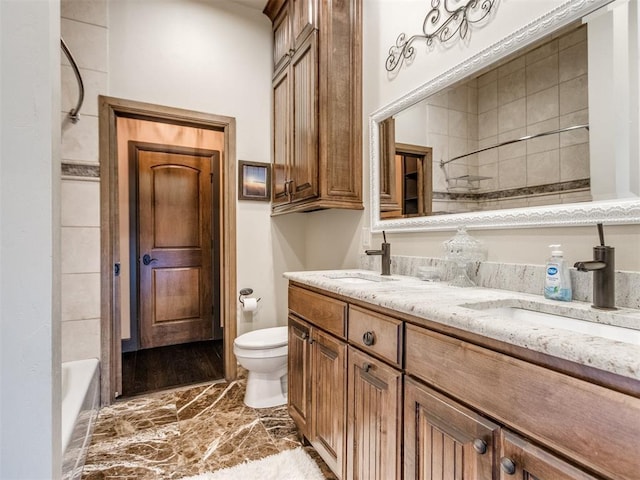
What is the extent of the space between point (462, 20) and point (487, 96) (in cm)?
37

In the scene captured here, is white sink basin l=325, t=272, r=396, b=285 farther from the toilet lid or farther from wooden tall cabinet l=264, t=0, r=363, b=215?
the toilet lid

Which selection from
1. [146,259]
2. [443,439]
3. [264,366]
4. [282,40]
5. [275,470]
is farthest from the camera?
[146,259]

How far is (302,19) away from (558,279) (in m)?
2.13

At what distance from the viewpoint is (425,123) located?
1624mm

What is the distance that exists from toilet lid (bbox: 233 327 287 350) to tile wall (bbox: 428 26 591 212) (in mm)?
1293

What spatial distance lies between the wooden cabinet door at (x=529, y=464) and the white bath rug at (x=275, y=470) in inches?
43.9

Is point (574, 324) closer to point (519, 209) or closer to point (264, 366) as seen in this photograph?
point (519, 209)

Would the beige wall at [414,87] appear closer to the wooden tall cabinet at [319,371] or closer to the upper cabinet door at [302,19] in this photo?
the upper cabinet door at [302,19]

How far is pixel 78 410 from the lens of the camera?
1.58 metres

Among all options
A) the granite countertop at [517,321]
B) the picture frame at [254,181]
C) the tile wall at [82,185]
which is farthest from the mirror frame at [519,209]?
the tile wall at [82,185]

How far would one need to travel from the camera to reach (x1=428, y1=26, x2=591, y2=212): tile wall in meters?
1.08

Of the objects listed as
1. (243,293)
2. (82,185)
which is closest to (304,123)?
(243,293)

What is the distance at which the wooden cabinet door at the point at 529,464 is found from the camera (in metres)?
0.59

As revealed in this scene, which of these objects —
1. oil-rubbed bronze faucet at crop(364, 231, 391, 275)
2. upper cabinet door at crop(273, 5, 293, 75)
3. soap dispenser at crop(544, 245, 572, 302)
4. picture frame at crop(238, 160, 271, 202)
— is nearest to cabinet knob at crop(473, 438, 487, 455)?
soap dispenser at crop(544, 245, 572, 302)
